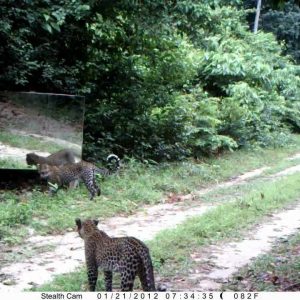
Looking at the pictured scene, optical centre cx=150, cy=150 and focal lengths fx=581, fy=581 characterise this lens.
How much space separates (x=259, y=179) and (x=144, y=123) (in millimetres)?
2495

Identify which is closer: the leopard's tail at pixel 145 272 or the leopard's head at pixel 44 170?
the leopard's tail at pixel 145 272

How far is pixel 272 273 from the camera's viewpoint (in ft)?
16.0

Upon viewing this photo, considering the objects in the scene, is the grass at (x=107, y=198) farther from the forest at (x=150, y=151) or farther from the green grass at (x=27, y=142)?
the green grass at (x=27, y=142)

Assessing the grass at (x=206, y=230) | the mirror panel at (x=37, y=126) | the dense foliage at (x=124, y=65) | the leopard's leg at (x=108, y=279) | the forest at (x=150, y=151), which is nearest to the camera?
the leopard's leg at (x=108, y=279)

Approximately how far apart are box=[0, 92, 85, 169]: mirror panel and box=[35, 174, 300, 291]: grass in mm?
2042

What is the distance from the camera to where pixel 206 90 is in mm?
15469

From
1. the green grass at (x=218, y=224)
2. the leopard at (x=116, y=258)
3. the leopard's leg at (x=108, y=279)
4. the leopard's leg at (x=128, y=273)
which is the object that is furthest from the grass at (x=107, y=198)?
the leopard's leg at (x=128, y=273)

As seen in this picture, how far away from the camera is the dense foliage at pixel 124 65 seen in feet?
28.0

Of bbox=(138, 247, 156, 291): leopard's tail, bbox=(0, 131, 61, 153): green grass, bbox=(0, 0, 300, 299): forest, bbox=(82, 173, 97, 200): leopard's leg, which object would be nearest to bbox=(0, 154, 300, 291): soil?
bbox=(0, 0, 300, 299): forest

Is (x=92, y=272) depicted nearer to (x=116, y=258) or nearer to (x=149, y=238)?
(x=116, y=258)

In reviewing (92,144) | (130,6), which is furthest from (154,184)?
(130,6)

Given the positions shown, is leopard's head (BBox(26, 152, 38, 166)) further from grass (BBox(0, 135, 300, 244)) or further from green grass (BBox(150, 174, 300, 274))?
green grass (BBox(150, 174, 300, 274))

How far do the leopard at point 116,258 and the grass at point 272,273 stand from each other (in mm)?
730

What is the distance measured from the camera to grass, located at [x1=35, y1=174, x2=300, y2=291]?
462 cm
